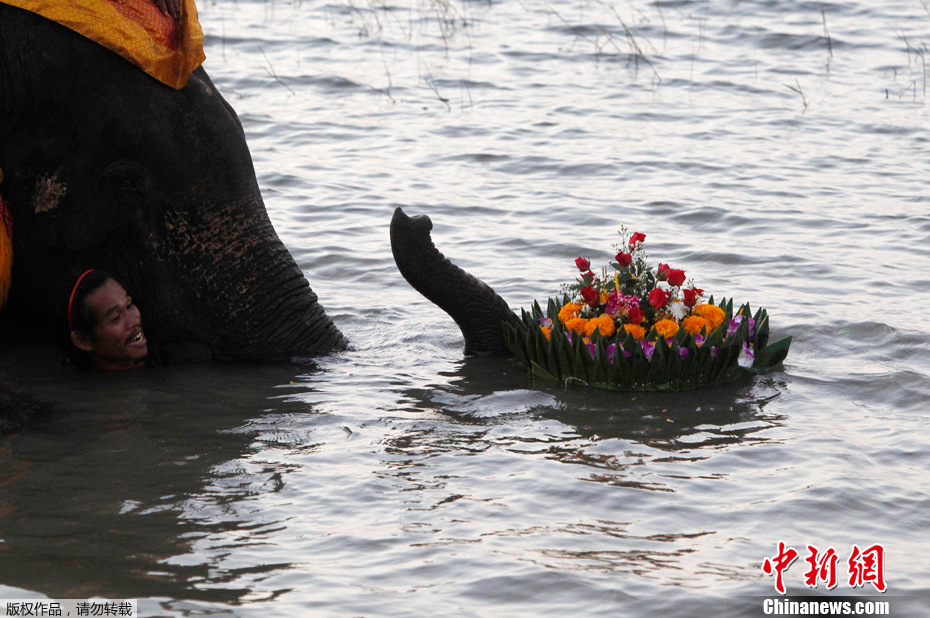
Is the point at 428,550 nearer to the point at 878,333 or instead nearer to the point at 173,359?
the point at 173,359

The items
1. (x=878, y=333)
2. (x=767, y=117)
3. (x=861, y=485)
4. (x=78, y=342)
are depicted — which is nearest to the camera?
(x=861, y=485)

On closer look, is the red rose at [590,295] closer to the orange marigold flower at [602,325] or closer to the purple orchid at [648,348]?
the orange marigold flower at [602,325]

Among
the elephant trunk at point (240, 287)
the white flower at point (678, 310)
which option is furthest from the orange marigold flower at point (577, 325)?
the elephant trunk at point (240, 287)

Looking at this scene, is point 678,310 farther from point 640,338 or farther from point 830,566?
point 830,566

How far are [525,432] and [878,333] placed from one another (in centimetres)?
271

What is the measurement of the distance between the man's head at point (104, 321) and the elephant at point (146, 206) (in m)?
0.13

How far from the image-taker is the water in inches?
196

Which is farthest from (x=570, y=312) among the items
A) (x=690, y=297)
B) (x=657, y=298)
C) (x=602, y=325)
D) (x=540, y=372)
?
(x=690, y=297)

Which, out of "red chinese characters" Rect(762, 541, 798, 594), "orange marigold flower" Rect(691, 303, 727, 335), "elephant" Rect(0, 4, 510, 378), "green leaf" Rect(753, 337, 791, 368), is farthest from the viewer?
"green leaf" Rect(753, 337, 791, 368)

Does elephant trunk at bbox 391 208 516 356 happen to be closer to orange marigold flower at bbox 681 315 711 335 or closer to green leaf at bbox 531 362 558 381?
green leaf at bbox 531 362 558 381

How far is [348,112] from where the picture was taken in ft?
48.8

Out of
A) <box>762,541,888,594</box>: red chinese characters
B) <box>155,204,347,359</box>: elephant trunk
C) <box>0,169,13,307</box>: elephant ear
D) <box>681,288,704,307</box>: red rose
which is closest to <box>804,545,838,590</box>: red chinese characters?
<box>762,541,888,594</box>: red chinese characters

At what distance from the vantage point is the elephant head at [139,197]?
671cm

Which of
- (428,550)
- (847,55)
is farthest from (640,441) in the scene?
(847,55)
